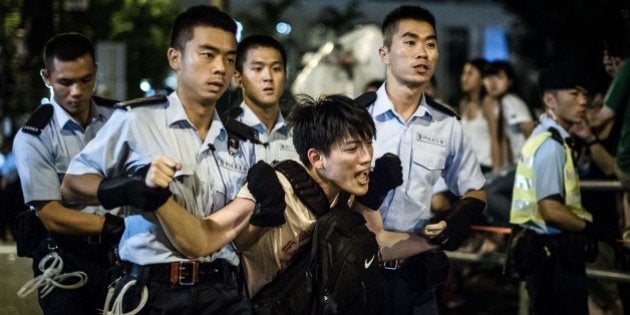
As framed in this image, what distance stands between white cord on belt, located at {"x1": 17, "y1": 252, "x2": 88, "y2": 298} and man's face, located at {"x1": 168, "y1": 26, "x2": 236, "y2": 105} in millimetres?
1452

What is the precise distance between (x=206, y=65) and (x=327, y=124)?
607 mm

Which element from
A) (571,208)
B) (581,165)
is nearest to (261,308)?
(571,208)

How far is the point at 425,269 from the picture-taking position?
17.5ft

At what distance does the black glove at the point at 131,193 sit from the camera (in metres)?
3.82

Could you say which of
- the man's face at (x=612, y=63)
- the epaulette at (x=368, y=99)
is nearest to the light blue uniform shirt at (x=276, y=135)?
the epaulette at (x=368, y=99)

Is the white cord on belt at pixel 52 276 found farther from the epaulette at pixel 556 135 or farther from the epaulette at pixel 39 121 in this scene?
the epaulette at pixel 556 135

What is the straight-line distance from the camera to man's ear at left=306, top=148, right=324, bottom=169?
433cm

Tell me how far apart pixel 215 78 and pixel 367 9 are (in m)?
21.9

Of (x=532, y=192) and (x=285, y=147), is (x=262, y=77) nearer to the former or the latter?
(x=285, y=147)

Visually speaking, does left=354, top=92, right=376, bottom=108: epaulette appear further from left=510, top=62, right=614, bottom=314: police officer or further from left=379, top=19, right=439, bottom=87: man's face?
left=510, top=62, right=614, bottom=314: police officer

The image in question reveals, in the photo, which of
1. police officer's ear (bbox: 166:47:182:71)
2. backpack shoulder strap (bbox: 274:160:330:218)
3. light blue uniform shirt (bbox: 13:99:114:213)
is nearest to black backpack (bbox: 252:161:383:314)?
backpack shoulder strap (bbox: 274:160:330:218)

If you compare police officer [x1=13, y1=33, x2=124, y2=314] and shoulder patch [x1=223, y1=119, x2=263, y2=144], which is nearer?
shoulder patch [x1=223, y1=119, x2=263, y2=144]

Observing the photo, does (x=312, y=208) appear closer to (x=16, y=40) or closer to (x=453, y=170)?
(x=453, y=170)


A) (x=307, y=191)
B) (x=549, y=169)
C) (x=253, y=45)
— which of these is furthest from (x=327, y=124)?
(x=549, y=169)
